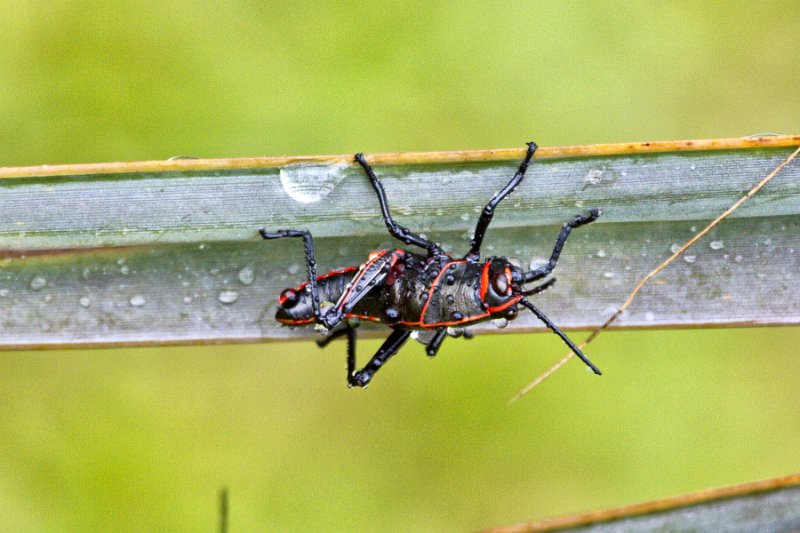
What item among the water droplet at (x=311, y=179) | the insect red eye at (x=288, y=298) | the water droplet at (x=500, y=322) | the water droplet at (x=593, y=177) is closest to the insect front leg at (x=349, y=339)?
the insect red eye at (x=288, y=298)

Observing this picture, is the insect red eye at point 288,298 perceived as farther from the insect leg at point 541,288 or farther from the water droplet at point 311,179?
the insect leg at point 541,288

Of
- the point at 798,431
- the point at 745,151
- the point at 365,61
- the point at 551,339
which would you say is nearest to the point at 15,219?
the point at 365,61

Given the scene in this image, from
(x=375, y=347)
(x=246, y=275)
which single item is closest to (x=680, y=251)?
(x=246, y=275)

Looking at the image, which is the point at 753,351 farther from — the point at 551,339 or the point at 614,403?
the point at 551,339

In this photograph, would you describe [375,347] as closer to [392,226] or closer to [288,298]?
[288,298]

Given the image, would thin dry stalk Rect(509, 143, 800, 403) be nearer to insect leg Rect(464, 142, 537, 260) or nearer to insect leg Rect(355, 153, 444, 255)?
insect leg Rect(464, 142, 537, 260)
